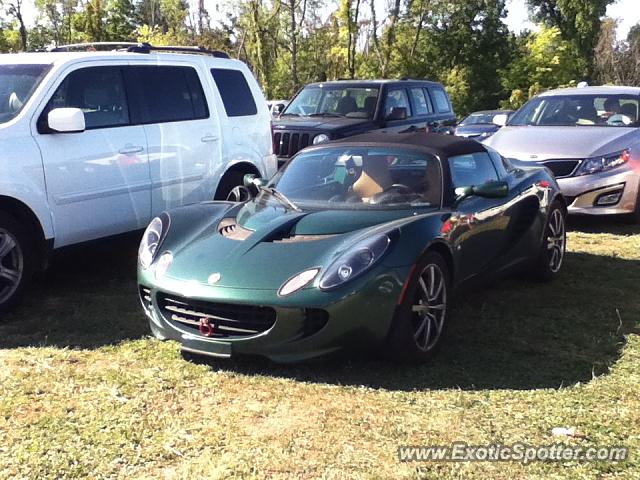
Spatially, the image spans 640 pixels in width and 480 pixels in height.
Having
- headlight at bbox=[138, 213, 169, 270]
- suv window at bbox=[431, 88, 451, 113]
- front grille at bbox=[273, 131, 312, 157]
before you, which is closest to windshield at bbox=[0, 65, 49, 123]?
headlight at bbox=[138, 213, 169, 270]

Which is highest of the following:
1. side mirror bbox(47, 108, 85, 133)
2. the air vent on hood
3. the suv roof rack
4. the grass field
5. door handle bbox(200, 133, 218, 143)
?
the suv roof rack

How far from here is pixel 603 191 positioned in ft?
27.1

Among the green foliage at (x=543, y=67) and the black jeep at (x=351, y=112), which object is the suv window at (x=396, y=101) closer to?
the black jeep at (x=351, y=112)

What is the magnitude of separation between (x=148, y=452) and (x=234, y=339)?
87 cm

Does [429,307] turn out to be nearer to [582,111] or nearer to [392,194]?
[392,194]

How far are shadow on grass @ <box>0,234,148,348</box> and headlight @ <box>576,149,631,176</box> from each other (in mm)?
5174

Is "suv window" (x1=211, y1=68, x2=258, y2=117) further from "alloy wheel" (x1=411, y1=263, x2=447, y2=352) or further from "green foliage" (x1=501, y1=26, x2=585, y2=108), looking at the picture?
"green foliage" (x1=501, y1=26, x2=585, y2=108)

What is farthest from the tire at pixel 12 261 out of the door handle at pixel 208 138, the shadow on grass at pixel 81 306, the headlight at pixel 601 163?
the headlight at pixel 601 163

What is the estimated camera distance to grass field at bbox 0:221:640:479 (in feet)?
10.3

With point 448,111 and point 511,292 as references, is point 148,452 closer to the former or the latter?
point 511,292

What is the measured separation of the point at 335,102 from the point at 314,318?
7.55 m

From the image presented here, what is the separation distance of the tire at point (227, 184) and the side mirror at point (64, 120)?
2.01 m

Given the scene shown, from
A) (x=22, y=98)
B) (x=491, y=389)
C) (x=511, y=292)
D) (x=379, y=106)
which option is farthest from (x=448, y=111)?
(x=491, y=389)

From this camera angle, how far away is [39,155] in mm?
5418
